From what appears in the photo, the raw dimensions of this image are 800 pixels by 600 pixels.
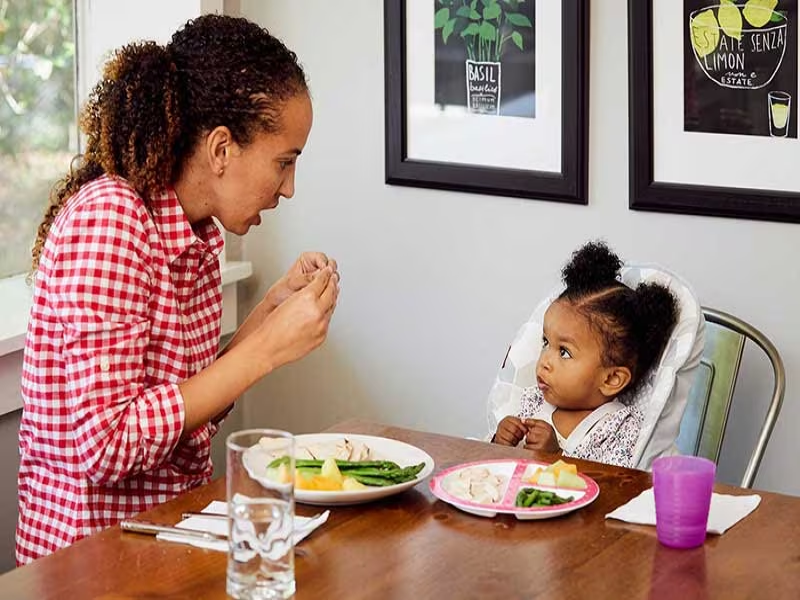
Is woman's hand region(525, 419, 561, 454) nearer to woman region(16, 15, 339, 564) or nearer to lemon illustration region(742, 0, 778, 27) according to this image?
woman region(16, 15, 339, 564)

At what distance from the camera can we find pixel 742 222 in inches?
111

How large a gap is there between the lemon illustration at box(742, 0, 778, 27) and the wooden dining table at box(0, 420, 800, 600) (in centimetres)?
117

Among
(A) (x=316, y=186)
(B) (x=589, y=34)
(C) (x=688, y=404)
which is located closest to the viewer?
(C) (x=688, y=404)

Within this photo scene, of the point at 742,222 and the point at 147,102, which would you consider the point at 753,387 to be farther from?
the point at 147,102

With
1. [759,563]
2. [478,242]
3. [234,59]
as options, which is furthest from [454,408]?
[759,563]

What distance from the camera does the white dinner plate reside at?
4.97 ft

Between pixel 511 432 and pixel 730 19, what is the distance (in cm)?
98

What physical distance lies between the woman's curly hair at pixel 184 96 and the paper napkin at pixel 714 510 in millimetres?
818

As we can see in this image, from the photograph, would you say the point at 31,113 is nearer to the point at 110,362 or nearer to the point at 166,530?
the point at 110,362

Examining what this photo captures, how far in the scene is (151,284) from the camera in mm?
2086

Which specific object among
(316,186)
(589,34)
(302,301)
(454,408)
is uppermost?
(589,34)

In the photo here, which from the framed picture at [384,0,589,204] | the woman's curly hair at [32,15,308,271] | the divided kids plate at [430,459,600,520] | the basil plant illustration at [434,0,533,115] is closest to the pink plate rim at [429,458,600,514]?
the divided kids plate at [430,459,600,520]

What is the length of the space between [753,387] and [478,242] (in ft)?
2.39

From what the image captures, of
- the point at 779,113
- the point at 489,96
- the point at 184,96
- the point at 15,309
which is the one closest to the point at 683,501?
the point at 184,96
